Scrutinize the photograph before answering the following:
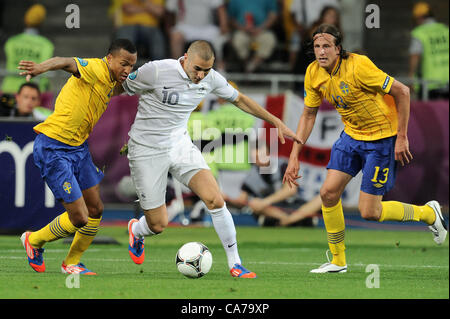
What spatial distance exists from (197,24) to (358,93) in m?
8.65

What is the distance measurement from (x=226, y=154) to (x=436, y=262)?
4764 millimetres

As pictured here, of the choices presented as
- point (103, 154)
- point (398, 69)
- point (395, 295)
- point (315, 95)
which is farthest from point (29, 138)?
point (398, 69)

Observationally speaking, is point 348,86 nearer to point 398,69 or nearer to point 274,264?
point 274,264

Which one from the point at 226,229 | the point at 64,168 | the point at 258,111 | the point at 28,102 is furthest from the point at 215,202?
the point at 28,102

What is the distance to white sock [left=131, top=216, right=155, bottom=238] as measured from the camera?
8834mm

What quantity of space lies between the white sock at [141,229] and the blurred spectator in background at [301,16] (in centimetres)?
773

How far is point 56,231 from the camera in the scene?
828cm

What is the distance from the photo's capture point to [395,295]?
7094 mm

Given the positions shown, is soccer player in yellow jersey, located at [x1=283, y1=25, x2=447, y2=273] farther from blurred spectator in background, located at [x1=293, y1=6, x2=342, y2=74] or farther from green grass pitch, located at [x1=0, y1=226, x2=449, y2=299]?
blurred spectator in background, located at [x1=293, y1=6, x2=342, y2=74]

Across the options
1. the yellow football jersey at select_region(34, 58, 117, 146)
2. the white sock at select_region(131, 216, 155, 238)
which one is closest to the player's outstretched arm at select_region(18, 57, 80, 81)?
the yellow football jersey at select_region(34, 58, 117, 146)

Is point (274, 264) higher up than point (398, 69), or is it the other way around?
point (398, 69)

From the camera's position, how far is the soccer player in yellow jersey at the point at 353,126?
8.32m

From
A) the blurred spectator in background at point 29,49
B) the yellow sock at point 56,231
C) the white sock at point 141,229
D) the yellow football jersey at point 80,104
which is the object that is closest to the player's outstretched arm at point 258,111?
the yellow football jersey at point 80,104

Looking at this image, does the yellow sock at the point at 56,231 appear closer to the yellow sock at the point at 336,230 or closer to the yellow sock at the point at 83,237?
the yellow sock at the point at 83,237
